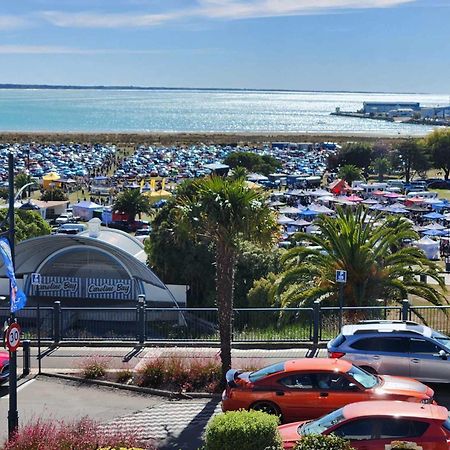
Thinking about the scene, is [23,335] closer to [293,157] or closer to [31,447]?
[31,447]

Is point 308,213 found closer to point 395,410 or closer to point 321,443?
point 395,410

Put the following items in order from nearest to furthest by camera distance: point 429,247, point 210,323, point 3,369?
point 3,369 < point 210,323 < point 429,247

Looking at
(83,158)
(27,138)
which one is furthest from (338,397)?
(27,138)

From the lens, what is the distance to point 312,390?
1161cm

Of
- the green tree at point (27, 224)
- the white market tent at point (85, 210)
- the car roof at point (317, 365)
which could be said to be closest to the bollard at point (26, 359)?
the car roof at point (317, 365)

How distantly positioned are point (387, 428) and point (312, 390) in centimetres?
218

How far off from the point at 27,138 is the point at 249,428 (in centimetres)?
16218

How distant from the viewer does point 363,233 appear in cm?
1959

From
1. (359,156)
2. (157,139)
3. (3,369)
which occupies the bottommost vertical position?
(3,369)

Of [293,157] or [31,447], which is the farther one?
[293,157]

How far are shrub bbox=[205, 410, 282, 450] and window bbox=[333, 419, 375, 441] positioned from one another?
156 cm

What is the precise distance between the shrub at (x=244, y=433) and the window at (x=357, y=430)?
156 cm

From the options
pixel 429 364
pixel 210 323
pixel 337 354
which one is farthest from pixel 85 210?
pixel 429 364

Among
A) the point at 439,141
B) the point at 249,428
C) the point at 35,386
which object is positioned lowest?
the point at 35,386
